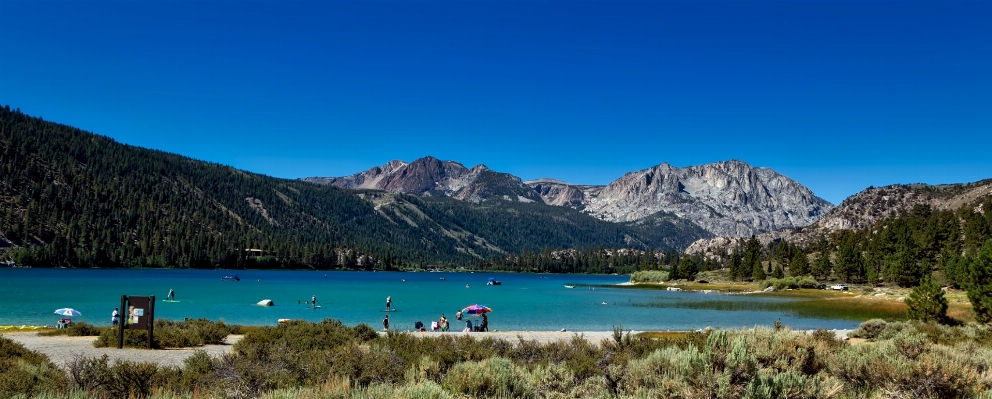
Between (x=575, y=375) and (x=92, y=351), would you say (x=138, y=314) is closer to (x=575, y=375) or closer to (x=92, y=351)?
(x=92, y=351)

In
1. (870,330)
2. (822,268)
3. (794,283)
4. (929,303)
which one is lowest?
(794,283)

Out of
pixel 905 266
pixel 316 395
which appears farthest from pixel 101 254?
pixel 316 395

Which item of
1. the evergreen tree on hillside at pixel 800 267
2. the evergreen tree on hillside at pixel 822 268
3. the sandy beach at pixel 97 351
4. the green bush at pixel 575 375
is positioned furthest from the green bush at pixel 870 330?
the evergreen tree on hillside at pixel 822 268

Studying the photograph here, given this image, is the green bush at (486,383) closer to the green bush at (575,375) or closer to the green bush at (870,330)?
the green bush at (575,375)

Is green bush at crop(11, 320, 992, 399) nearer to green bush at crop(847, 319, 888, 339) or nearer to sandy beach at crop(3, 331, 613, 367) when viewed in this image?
sandy beach at crop(3, 331, 613, 367)

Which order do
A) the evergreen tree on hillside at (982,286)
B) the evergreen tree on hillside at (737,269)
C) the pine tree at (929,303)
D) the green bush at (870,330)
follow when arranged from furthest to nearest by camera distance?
the evergreen tree on hillside at (737,269), the pine tree at (929,303), the evergreen tree on hillside at (982,286), the green bush at (870,330)

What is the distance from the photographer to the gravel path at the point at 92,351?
1856 centimetres

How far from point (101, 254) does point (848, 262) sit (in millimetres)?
184440

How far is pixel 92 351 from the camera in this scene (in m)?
20.7

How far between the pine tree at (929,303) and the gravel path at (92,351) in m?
37.8

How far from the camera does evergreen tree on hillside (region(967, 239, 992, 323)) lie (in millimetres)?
33500

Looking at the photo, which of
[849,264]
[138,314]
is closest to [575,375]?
[138,314]

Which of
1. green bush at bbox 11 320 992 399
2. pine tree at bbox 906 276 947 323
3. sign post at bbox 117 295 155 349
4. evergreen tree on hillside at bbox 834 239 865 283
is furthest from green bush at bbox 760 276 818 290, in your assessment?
sign post at bbox 117 295 155 349

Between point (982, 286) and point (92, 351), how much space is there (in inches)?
1657
